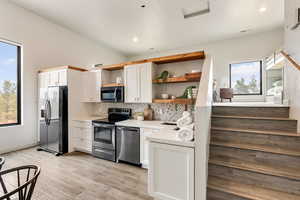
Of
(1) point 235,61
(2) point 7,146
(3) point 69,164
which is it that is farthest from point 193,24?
(2) point 7,146

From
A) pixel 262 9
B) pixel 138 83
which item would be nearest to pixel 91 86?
pixel 138 83

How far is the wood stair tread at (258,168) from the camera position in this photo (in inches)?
62.3

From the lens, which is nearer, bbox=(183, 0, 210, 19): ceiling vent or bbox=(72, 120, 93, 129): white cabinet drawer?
bbox=(72, 120, 93, 129): white cabinet drawer

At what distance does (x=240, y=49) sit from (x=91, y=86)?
541cm

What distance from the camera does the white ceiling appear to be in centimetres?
343

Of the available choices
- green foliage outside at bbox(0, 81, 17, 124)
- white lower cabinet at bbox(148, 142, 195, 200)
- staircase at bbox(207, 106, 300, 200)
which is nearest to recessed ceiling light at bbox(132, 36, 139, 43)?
green foliage outside at bbox(0, 81, 17, 124)

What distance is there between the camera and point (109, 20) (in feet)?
13.7

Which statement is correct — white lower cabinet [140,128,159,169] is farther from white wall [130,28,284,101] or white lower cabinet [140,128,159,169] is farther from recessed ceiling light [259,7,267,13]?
white wall [130,28,284,101]

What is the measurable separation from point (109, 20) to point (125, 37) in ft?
4.05

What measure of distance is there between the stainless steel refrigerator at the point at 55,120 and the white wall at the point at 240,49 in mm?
5222

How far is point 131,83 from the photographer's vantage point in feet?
11.1

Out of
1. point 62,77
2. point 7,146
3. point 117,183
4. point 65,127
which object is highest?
point 62,77

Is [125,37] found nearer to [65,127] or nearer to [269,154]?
[65,127]

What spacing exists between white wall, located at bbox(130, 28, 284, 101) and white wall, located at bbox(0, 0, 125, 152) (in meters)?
4.77
